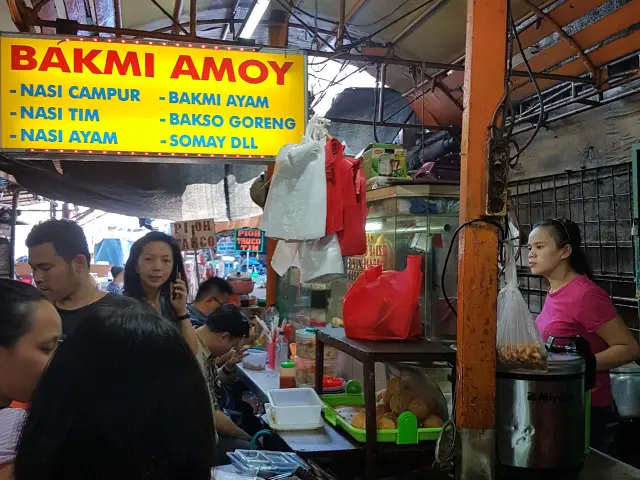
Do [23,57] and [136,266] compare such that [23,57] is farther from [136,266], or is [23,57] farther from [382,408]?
[382,408]

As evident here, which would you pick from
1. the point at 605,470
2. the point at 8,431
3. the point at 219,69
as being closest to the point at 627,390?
the point at 605,470

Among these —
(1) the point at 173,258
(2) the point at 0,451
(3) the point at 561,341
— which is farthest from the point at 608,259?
(2) the point at 0,451

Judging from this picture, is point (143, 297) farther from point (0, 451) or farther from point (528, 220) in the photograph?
point (528, 220)

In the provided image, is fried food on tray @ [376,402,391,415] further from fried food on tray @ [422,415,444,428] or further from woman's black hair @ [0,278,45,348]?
woman's black hair @ [0,278,45,348]

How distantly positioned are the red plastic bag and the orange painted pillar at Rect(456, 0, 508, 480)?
401 millimetres

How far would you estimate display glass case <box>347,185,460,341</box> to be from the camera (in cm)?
414

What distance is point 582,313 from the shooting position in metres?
3.10

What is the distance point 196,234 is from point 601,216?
16.4ft

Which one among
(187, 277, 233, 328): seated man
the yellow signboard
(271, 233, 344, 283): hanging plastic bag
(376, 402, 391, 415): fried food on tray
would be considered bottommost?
(376, 402, 391, 415): fried food on tray

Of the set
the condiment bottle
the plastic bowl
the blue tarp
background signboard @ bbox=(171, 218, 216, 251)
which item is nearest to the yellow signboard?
the condiment bottle

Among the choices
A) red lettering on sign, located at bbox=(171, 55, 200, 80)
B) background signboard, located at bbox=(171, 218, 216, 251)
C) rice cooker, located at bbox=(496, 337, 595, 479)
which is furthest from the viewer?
background signboard, located at bbox=(171, 218, 216, 251)

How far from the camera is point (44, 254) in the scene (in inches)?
120

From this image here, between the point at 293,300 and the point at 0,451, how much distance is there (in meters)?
5.24

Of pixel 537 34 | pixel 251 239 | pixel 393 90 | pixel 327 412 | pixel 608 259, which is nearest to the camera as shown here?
pixel 327 412
